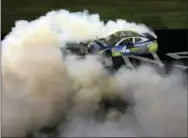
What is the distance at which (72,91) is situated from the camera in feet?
3.19

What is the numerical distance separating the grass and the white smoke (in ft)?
0.12

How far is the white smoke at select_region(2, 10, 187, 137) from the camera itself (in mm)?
956

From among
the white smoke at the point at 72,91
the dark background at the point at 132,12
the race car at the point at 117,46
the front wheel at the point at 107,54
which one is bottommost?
the white smoke at the point at 72,91

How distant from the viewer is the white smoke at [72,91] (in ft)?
3.14

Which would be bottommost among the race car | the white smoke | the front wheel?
the white smoke

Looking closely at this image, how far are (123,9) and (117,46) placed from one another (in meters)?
0.11

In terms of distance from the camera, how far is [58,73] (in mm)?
979

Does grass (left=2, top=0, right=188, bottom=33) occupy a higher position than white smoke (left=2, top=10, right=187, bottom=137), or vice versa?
grass (left=2, top=0, right=188, bottom=33)

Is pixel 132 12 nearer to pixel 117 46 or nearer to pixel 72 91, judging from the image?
pixel 117 46

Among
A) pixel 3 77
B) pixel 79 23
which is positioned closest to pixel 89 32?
pixel 79 23

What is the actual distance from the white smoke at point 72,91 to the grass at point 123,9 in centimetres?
4

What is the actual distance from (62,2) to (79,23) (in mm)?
82

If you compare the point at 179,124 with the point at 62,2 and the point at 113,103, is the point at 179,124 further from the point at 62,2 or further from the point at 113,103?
the point at 62,2

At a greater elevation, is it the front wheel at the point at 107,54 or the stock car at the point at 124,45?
the stock car at the point at 124,45
